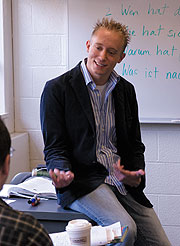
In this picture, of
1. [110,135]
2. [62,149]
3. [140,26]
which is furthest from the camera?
[140,26]

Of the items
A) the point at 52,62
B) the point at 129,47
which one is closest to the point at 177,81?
the point at 129,47

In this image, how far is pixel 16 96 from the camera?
118 inches

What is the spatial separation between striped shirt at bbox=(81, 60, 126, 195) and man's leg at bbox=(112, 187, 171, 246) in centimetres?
6

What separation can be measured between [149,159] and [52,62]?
1.04 m

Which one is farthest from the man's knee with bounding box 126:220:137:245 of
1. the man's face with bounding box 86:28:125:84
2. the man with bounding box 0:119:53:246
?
the man with bounding box 0:119:53:246

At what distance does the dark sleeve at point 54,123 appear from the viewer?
5.70ft

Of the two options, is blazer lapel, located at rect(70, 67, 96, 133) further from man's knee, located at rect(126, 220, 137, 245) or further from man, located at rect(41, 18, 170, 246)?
man's knee, located at rect(126, 220, 137, 245)

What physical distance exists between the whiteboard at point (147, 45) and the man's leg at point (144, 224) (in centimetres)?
105

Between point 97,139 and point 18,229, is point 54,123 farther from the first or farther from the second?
point 18,229

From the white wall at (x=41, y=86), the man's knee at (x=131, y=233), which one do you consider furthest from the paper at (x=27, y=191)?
the white wall at (x=41, y=86)

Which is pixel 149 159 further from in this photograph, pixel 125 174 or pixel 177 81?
pixel 125 174

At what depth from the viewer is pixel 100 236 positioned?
1.42 m

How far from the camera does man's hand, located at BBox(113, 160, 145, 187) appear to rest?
63.8 inches

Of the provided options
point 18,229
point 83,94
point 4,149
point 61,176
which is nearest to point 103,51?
point 83,94
